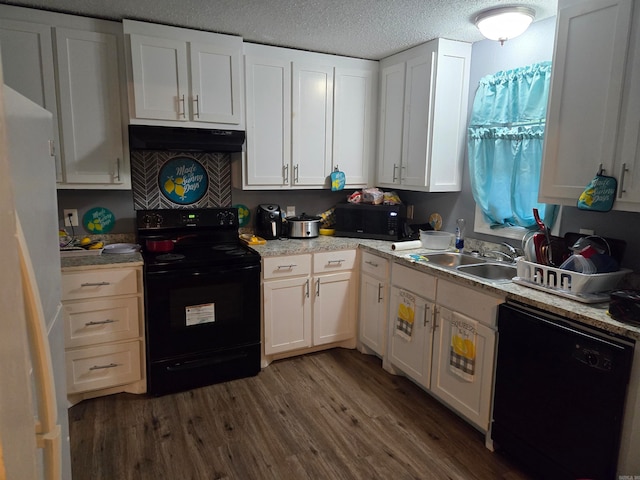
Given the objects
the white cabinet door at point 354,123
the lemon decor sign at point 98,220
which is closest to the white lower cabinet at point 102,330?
the lemon decor sign at point 98,220

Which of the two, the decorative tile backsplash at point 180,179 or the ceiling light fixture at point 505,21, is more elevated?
the ceiling light fixture at point 505,21

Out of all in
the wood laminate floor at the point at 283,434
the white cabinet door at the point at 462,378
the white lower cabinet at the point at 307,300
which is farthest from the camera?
the white lower cabinet at the point at 307,300

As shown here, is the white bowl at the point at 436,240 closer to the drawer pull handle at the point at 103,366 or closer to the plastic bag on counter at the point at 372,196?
the plastic bag on counter at the point at 372,196

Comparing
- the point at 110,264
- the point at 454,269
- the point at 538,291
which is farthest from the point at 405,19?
the point at 110,264

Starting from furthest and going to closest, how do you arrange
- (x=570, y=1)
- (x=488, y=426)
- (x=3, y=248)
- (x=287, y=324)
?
1. (x=287, y=324)
2. (x=488, y=426)
3. (x=570, y=1)
4. (x=3, y=248)

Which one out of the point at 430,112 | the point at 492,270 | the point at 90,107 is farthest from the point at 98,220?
the point at 492,270

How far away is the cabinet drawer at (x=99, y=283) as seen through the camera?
241cm

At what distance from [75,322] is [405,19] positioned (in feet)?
8.60

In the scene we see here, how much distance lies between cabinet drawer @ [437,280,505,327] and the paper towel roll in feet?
1.85

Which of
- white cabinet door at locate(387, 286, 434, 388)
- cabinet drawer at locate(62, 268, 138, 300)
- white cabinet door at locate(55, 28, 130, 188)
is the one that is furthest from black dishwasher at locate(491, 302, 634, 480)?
Result: white cabinet door at locate(55, 28, 130, 188)

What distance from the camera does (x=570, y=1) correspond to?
2.02 m

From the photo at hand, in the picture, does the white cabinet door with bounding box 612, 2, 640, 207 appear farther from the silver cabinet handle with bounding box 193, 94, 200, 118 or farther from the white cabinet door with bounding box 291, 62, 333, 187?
the silver cabinet handle with bounding box 193, 94, 200, 118

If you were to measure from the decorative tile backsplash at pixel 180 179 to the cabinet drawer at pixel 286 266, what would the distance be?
0.71 meters

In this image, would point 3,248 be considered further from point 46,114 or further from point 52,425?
point 46,114
